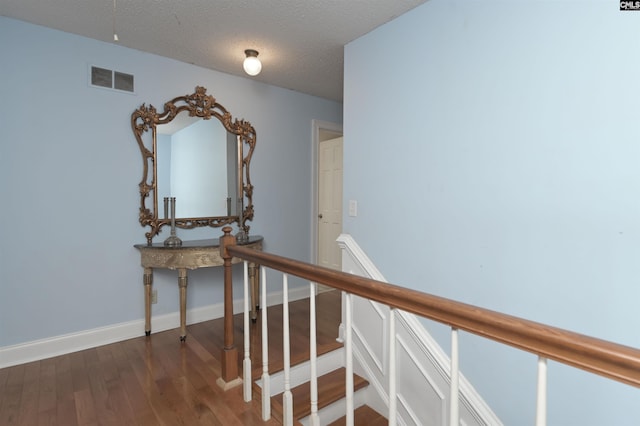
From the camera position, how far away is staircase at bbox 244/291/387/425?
6.51 feet

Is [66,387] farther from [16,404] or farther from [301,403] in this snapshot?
[301,403]

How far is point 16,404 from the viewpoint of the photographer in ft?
5.94

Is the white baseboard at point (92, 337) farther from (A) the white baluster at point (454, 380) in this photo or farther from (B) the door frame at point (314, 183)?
(A) the white baluster at point (454, 380)

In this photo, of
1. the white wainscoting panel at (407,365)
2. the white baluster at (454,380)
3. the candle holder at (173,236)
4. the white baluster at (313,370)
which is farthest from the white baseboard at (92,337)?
the white baluster at (454,380)

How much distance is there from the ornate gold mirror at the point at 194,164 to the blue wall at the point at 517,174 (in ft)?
4.97

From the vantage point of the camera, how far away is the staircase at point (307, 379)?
78.2 inches

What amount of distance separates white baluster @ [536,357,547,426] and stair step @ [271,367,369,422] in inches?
54.1

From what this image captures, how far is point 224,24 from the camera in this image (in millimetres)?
2217

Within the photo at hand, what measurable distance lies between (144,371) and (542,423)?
7.45ft

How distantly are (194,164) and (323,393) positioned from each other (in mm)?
2192

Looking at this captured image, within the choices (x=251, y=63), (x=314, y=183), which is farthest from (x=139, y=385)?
(x=314, y=183)

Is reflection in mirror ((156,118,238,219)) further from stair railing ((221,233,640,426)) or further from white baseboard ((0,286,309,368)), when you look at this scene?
stair railing ((221,233,640,426))

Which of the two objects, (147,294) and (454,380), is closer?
(454,380)

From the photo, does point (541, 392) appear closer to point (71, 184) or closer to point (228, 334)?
point (228, 334)
